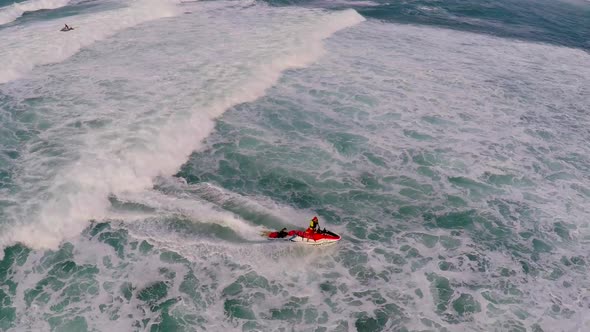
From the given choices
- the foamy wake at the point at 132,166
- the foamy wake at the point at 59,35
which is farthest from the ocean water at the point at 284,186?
the foamy wake at the point at 59,35

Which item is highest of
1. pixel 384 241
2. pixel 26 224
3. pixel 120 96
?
pixel 120 96

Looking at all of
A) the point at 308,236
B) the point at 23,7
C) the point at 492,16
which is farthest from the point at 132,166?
the point at 492,16

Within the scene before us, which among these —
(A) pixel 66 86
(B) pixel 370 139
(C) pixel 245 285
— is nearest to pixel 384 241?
(C) pixel 245 285

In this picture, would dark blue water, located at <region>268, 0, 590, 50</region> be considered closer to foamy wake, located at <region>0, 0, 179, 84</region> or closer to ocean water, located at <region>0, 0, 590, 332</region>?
ocean water, located at <region>0, 0, 590, 332</region>

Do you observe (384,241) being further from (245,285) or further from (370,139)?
→ (370,139)

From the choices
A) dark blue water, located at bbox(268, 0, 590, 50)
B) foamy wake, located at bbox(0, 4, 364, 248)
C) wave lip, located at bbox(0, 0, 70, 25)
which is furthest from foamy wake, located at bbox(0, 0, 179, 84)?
dark blue water, located at bbox(268, 0, 590, 50)

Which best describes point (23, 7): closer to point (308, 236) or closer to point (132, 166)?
point (132, 166)
